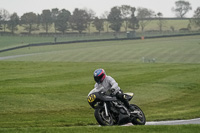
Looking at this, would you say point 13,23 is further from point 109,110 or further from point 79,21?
point 109,110

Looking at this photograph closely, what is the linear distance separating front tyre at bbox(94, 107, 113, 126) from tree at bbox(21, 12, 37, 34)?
173399 millimetres

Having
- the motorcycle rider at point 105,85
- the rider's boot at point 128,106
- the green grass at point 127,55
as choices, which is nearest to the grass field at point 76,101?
the motorcycle rider at point 105,85

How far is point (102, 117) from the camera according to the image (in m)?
14.5

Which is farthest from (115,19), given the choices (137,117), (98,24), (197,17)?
(137,117)

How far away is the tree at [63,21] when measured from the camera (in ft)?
597

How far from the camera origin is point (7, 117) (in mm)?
20016

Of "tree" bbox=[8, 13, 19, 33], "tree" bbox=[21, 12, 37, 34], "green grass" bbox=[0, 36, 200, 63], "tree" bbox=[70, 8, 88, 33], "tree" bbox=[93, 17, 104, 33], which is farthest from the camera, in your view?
"tree" bbox=[93, 17, 104, 33]

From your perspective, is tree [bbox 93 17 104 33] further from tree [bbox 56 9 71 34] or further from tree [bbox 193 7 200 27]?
tree [bbox 193 7 200 27]

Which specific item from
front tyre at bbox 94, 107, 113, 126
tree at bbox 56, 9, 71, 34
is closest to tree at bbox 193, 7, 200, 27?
tree at bbox 56, 9, 71, 34

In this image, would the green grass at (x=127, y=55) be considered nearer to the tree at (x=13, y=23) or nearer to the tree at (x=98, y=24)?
the tree at (x=13, y=23)

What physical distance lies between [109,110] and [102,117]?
0.42 metres

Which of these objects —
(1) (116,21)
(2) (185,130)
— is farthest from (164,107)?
(1) (116,21)

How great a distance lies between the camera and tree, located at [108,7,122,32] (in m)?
186

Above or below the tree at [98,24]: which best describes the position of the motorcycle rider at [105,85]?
above
